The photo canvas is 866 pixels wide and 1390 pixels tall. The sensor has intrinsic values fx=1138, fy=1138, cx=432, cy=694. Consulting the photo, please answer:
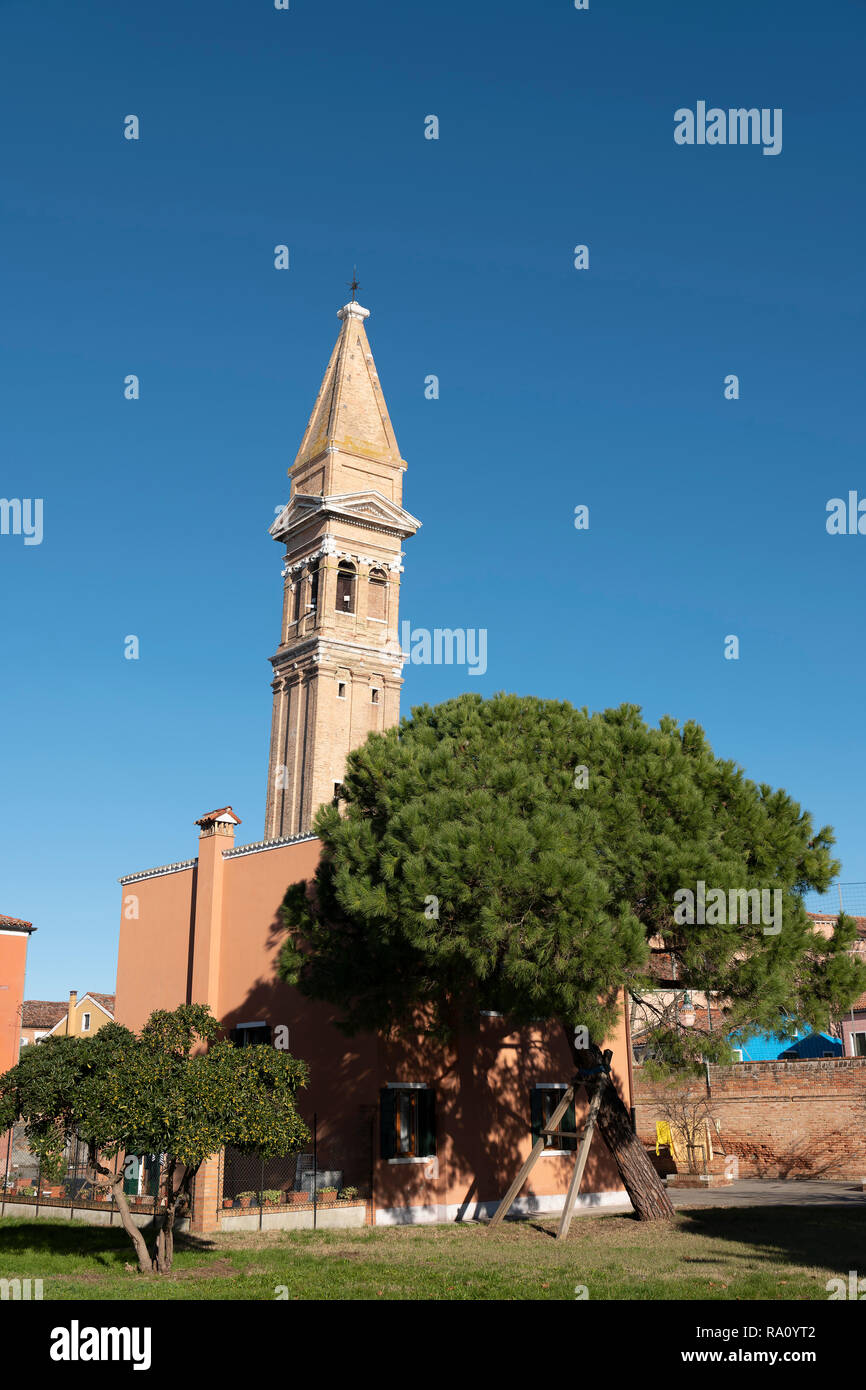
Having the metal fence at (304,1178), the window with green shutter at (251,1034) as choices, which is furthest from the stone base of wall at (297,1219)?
the window with green shutter at (251,1034)

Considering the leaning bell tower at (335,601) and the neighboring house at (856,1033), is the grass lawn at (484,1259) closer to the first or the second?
the neighboring house at (856,1033)

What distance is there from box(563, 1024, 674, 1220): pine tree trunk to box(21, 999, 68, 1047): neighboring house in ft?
136

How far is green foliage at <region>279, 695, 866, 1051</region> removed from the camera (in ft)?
58.2

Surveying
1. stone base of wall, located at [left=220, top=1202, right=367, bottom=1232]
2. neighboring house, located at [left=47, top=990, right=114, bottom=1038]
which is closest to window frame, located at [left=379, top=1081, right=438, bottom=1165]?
stone base of wall, located at [left=220, top=1202, right=367, bottom=1232]

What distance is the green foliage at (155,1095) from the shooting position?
49.0 ft

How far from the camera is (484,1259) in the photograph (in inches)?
662

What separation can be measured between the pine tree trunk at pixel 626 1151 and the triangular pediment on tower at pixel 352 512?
2740 centimetres

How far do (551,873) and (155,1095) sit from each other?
653 centimetres

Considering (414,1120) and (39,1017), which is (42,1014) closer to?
(39,1017)
